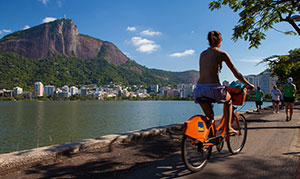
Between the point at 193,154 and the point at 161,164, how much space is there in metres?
0.56

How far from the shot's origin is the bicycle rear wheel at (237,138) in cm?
342

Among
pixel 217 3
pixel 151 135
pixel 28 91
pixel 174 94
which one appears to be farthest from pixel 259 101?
pixel 174 94

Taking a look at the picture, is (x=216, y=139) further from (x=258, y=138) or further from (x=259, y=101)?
(x=259, y=101)

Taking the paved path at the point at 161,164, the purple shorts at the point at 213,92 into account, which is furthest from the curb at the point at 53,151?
the purple shorts at the point at 213,92

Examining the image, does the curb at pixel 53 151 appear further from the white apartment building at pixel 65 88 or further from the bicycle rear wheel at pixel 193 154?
the white apartment building at pixel 65 88

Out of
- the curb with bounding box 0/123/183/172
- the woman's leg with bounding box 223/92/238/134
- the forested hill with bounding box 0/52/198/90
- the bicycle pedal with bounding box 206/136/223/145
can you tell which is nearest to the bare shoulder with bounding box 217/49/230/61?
the woman's leg with bounding box 223/92/238/134

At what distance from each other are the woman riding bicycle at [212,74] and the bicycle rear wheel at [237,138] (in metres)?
0.79

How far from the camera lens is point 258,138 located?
478 centimetres

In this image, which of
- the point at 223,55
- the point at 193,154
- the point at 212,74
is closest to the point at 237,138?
the point at 193,154

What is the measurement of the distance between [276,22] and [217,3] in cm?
230

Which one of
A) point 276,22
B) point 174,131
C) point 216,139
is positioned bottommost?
point 174,131

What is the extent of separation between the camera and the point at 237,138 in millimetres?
3623

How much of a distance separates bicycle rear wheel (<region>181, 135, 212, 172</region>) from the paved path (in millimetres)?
93

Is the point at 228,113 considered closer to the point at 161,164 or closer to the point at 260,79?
the point at 161,164
